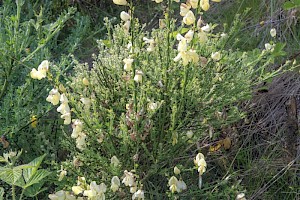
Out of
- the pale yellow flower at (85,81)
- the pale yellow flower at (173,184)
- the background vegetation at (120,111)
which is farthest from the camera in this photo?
the background vegetation at (120,111)

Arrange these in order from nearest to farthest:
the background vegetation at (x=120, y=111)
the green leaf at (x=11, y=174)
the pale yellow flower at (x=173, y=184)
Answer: the green leaf at (x=11, y=174) < the pale yellow flower at (x=173, y=184) < the background vegetation at (x=120, y=111)

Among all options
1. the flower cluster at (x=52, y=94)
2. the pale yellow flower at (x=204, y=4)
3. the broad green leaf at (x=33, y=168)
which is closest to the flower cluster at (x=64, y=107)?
the flower cluster at (x=52, y=94)

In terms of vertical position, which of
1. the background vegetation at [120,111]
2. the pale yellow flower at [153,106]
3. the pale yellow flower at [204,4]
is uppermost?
the pale yellow flower at [204,4]

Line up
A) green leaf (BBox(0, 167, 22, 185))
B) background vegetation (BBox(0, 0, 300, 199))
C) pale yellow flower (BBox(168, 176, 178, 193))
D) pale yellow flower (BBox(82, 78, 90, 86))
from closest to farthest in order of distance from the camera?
1. green leaf (BBox(0, 167, 22, 185))
2. pale yellow flower (BBox(168, 176, 178, 193))
3. pale yellow flower (BBox(82, 78, 90, 86))
4. background vegetation (BBox(0, 0, 300, 199))

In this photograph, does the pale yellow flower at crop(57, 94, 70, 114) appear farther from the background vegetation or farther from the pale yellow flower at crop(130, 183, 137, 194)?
the pale yellow flower at crop(130, 183, 137, 194)

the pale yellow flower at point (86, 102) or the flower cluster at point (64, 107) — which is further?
the pale yellow flower at point (86, 102)

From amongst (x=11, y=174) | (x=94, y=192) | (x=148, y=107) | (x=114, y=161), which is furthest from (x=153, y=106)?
(x=11, y=174)

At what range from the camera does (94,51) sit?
275cm

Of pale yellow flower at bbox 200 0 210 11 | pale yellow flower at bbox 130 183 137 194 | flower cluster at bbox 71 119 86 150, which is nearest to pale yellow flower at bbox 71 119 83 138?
flower cluster at bbox 71 119 86 150

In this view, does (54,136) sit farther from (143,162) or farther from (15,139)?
(143,162)

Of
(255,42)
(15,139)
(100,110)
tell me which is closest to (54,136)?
(15,139)

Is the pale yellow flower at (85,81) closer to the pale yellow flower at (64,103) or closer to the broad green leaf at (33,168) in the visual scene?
the pale yellow flower at (64,103)

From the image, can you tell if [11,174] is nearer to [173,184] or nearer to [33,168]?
[33,168]

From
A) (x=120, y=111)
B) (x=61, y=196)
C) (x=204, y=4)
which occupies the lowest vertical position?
(x=61, y=196)
